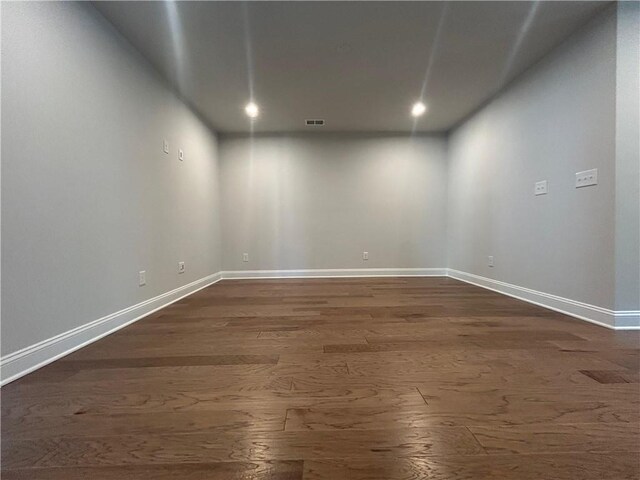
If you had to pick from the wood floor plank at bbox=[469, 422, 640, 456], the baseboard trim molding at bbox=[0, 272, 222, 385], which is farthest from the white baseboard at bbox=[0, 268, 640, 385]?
the wood floor plank at bbox=[469, 422, 640, 456]

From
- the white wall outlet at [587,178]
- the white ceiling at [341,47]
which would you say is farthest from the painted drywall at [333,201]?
the white wall outlet at [587,178]

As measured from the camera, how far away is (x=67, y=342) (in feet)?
5.37

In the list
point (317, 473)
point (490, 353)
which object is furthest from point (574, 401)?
point (317, 473)

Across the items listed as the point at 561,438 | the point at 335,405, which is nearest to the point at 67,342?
the point at 335,405

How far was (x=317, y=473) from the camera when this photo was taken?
0.79 m

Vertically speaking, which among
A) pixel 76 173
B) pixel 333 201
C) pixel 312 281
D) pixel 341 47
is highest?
pixel 341 47

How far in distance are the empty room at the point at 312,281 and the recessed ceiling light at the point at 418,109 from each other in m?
0.11

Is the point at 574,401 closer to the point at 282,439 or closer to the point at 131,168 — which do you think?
the point at 282,439

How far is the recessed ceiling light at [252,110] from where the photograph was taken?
3462 millimetres

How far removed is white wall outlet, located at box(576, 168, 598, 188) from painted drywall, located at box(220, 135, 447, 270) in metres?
2.33

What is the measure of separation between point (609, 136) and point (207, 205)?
4059mm

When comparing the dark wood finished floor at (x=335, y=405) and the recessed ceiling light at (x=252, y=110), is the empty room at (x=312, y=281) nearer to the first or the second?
the dark wood finished floor at (x=335, y=405)

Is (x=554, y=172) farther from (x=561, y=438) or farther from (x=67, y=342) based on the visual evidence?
(x=67, y=342)

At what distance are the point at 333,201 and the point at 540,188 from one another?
262 centimetres
